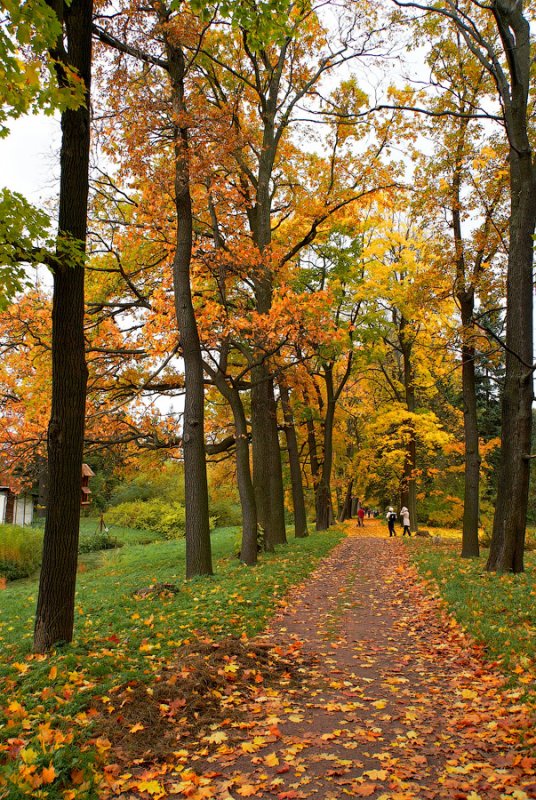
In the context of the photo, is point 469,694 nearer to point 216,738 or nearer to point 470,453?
point 216,738

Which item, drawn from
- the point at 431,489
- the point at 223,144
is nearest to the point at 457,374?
the point at 431,489

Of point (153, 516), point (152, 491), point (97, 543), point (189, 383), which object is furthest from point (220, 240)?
point (152, 491)

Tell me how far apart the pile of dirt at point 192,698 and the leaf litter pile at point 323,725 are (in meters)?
0.01

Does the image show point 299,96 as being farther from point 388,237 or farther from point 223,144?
point 388,237

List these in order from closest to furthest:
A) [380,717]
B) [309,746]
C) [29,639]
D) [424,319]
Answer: [309,746], [380,717], [29,639], [424,319]

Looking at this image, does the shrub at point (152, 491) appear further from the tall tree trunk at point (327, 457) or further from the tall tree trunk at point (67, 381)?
the tall tree trunk at point (67, 381)

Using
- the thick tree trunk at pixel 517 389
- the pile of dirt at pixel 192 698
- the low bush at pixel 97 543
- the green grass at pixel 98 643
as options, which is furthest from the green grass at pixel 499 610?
the low bush at pixel 97 543

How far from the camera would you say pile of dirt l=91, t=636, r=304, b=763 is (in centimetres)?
398

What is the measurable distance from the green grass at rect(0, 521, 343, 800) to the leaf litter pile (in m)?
0.26

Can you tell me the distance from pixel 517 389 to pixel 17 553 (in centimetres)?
1761

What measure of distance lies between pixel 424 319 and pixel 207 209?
10.8 m

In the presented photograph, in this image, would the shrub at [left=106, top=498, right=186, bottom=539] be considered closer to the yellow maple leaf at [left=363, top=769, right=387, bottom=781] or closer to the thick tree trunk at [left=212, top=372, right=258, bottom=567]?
the thick tree trunk at [left=212, top=372, right=258, bottom=567]

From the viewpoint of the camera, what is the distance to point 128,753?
12.3 ft

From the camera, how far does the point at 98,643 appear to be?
614 cm
